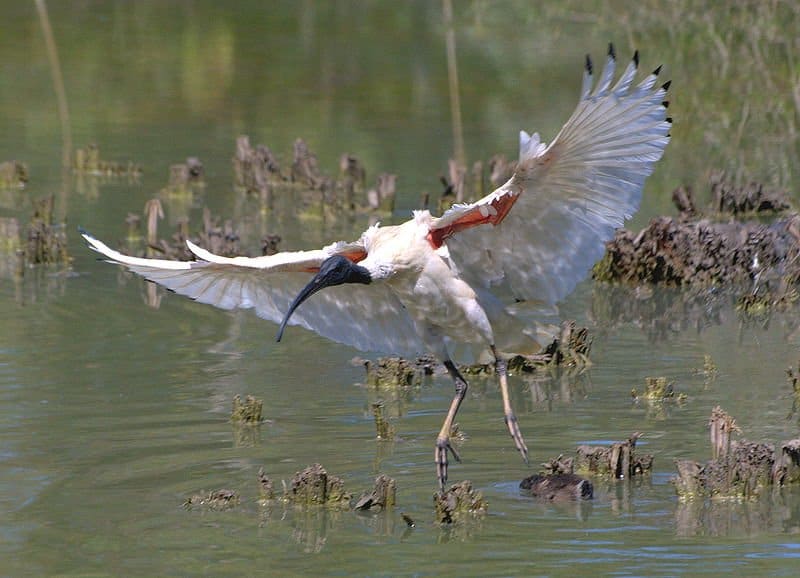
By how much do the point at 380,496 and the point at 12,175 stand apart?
1036 cm

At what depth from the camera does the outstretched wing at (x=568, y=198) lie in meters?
7.10

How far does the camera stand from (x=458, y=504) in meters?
7.19

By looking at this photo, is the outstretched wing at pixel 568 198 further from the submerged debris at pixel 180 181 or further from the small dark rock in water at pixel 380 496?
the submerged debris at pixel 180 181

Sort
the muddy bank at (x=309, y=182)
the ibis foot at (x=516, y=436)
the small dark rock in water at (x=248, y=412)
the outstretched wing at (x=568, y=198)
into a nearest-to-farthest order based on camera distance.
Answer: the outstretched wing at (x=568, y=198) < the ibis foot at (x=516, y=436) < the small dark rock in water at (x=248, y=412) < the muddy bank at (x=309, y=182)

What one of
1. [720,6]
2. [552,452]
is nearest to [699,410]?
[552,452]

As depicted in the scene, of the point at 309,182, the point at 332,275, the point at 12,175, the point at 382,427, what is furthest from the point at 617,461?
the point at 12,175

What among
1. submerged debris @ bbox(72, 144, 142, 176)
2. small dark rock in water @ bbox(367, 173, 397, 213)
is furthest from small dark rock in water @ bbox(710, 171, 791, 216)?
submerged debris @ bbox(72, 144, 142, 176)

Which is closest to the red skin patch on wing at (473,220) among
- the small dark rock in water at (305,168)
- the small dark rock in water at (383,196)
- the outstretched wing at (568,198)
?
the outstretched wing at (568,198)

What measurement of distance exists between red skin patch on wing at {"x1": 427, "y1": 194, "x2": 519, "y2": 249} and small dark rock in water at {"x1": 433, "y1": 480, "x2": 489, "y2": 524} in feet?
Result: 3.96

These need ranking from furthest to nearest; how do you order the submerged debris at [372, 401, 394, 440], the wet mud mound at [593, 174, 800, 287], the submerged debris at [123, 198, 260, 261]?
the submerged debris at [123, 198, 260, 261] < the wet mud mound at [593, 174, 800, 287] < the submerged debris at [372, 401, 394, 440]

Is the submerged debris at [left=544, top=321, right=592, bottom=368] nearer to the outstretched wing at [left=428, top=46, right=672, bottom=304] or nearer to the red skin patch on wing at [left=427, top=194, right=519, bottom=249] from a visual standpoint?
the outstretched wing at [left=428, top=46, right=672, bottom=304]

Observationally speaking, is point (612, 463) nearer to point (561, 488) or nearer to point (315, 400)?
point (561, 488)

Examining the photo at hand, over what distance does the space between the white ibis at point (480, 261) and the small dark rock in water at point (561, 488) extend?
0.82 feet

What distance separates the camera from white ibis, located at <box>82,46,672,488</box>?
720 cm
